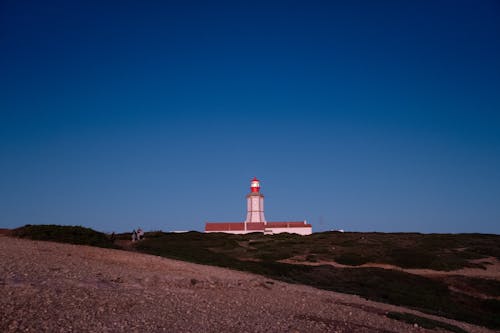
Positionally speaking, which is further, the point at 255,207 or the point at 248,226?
the point at 255,207

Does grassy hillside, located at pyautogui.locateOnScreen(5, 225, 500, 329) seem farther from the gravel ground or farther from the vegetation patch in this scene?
the vegetation patch

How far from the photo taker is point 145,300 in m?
14.2

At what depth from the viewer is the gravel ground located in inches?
435

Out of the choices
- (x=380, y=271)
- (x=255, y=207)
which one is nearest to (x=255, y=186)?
(x=255, y=207)

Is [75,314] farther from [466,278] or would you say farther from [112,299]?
[466,278]

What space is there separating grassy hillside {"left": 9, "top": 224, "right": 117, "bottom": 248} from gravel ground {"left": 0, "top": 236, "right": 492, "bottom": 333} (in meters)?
3.42

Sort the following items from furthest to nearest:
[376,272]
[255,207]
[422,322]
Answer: [255,207] < [376,272] < [422,322]

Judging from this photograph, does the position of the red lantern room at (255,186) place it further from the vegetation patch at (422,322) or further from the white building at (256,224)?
the vegetation patch at (422,322)

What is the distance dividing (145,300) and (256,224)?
232 feet

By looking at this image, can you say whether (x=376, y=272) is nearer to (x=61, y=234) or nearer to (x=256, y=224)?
(x=61, y=234)

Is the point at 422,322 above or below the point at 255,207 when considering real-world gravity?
below

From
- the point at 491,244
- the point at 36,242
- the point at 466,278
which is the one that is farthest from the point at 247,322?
the point at 491,244

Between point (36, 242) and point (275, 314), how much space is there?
54.7 ft

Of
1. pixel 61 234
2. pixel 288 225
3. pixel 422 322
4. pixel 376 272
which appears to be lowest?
pixel 422 322
